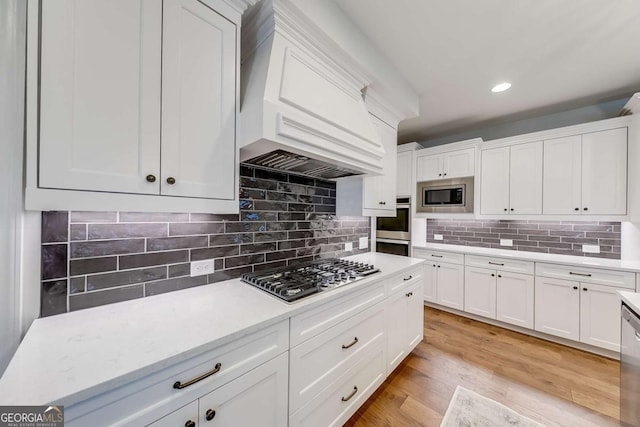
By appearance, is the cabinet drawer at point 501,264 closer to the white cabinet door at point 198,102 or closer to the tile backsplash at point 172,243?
the tile backsplash at point 172,243

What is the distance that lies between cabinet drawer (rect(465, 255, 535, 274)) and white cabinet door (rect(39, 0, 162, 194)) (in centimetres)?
349

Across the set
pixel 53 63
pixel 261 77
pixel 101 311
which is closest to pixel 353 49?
pixel 261 77

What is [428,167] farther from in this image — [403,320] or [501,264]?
[403,320]

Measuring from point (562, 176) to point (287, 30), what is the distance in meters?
3.31

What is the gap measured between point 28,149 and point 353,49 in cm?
177

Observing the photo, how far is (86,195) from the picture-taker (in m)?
0.84

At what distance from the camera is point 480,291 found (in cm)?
299

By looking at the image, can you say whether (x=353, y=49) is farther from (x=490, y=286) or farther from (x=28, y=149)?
(x=490, y=286)

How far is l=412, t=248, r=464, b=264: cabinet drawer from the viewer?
3158mm

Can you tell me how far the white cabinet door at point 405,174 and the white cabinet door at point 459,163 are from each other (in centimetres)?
47

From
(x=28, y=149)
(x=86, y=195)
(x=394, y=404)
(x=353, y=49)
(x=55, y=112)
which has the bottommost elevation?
(x=394, y=404)

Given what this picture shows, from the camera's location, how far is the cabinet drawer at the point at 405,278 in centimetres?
190

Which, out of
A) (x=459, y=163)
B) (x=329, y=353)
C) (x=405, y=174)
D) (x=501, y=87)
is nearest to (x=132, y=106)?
(x=329, y=353)

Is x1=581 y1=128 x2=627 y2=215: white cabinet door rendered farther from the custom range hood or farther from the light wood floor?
the custom range hood
